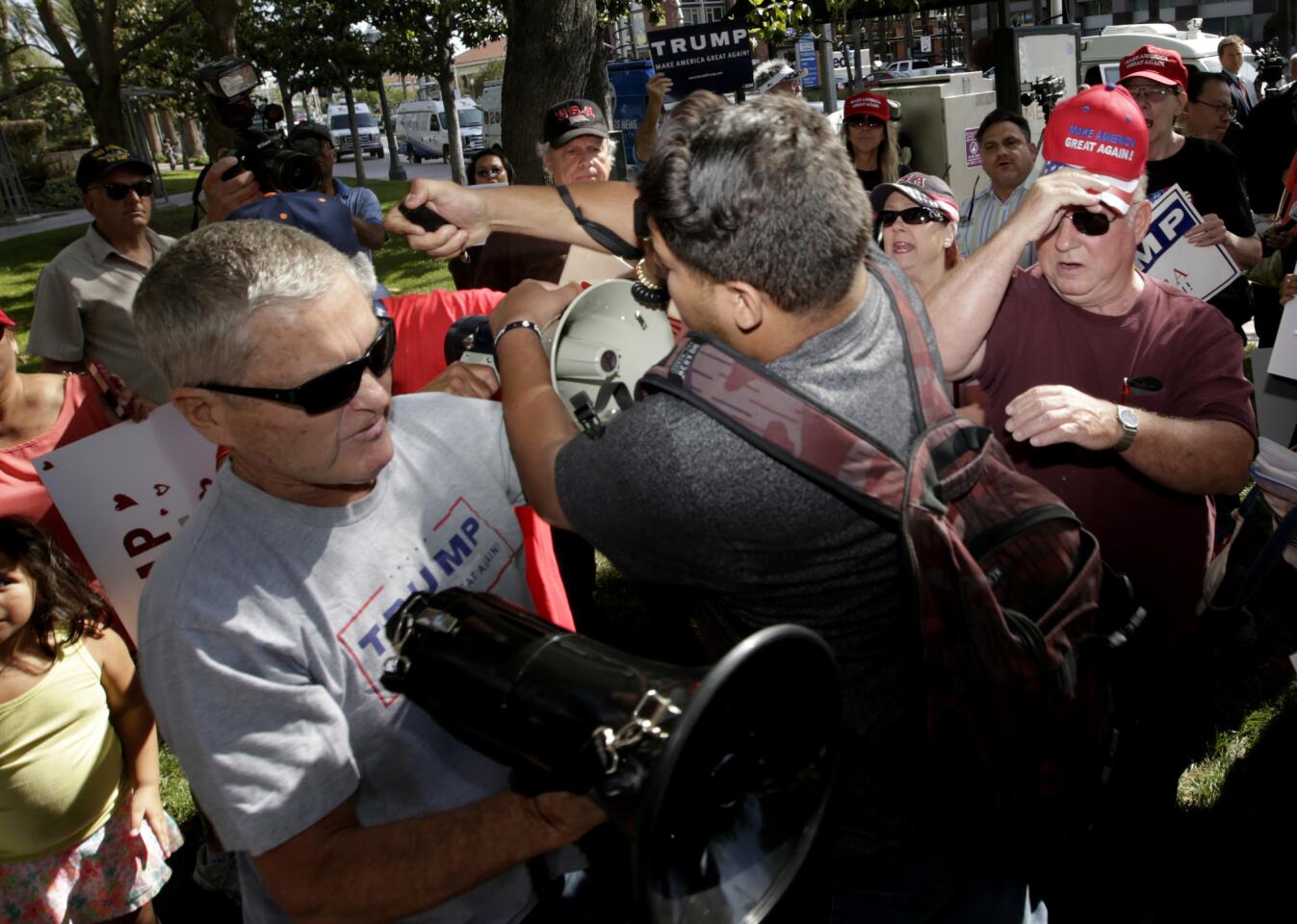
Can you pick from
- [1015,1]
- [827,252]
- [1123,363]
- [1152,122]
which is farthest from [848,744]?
[1015,1]

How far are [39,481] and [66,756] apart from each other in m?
1.03

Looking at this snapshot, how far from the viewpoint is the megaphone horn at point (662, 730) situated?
1062 millimetres

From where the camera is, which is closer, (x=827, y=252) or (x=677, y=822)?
(x=677, y=822)

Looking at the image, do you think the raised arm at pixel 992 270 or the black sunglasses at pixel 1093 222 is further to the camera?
the black sunglasses at pixel 1093 222

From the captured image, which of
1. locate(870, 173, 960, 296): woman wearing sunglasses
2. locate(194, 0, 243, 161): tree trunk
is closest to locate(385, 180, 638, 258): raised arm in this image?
locate(870, 173, 960, 296): woman wearing sunglasses

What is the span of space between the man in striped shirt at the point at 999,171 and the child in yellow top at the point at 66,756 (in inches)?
166

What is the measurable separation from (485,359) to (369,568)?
22.9 inches

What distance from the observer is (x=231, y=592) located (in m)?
1.35

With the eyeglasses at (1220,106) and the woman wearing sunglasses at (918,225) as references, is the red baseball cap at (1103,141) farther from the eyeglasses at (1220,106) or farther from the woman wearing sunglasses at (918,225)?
the eyeglasses at (1220,106)

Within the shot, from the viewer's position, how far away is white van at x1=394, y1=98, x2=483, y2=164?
117 ft

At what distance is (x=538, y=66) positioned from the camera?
7.39 meters

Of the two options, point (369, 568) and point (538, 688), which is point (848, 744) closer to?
point (538, 688)

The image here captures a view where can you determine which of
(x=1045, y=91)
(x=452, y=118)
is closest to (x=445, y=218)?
(x=1045, y=91)

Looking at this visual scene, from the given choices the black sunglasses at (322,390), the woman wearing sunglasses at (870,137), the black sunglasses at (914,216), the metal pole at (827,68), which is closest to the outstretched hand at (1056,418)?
the black sunglasses at (322,390)
